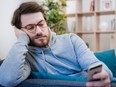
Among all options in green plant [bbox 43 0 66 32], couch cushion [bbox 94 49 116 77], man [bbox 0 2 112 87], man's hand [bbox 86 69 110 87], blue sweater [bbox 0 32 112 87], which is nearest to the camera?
man's hand [bbox 86 69 110 87]

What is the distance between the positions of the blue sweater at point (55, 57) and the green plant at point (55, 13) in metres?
2.45

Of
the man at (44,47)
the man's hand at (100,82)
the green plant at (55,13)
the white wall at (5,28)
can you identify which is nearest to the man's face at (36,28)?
the man at (44,47)

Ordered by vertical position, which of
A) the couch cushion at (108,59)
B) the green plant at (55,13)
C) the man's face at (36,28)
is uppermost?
the man's face at (36,28)

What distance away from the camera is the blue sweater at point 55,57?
153 cm

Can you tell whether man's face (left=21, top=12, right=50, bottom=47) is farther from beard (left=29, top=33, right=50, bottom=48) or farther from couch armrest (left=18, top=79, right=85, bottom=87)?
couch armrest (left=18, top=79, right=85, bottom=87)

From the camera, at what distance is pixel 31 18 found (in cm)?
170

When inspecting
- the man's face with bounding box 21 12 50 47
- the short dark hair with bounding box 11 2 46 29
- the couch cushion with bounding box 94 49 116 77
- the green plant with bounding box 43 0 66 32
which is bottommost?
the couch cushion with bounding box 94 49 116 77

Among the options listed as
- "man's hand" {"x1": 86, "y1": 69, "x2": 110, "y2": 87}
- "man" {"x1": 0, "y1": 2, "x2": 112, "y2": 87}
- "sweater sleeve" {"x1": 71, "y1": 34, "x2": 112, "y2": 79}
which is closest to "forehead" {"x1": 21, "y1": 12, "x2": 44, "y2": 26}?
"man" {"x1": 0, "y1": 2, "x2": 112, "y2": 87}

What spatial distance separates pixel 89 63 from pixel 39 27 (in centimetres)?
44

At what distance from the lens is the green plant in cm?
423

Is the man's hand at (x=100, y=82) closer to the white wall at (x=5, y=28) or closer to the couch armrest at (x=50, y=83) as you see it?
the couch armrest at (x=50, y=83)

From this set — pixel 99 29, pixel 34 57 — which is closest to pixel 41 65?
pixel 34 57

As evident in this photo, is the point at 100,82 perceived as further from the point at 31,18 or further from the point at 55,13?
the point at 55,13

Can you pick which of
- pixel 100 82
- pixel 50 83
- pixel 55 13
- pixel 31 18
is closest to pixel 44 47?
pixel 31 18
